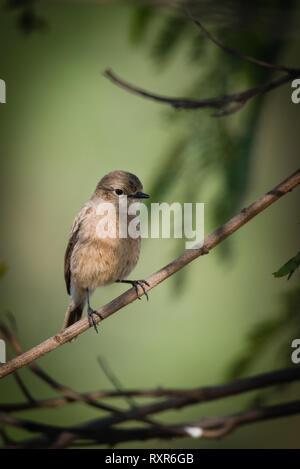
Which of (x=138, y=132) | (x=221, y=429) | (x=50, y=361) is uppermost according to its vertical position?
(x=138, y=132)

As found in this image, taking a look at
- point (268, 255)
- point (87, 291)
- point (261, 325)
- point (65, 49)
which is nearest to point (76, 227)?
point (87, 291)

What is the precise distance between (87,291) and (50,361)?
834mm

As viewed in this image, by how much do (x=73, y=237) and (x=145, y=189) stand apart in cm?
103

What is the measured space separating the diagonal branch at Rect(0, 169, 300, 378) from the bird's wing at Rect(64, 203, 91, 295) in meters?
1.00

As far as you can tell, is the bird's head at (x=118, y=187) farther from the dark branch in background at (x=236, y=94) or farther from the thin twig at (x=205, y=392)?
the thin twig at (x=205, y=392)

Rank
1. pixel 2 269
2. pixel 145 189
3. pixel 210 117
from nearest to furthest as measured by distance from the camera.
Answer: pixel 2 269, pixel 145 189, pixel 210 117

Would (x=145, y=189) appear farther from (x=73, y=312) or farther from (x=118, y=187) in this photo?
(x=73, y=312)

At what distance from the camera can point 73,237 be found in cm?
→ 286

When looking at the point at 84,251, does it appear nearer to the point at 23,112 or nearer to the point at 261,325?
the point at 23,112

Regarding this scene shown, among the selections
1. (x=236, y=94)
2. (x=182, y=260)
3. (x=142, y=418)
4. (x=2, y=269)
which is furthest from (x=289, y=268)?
(x=2, y=269)

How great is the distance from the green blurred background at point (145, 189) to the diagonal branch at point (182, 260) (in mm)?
272

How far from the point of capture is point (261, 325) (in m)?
1.71

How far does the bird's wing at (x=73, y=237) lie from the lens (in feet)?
9.28

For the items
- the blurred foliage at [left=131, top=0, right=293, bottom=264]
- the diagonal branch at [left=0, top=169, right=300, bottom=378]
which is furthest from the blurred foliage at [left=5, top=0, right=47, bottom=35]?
the diagonal branch at [left=0, top=169, right=300, bottom=378]
